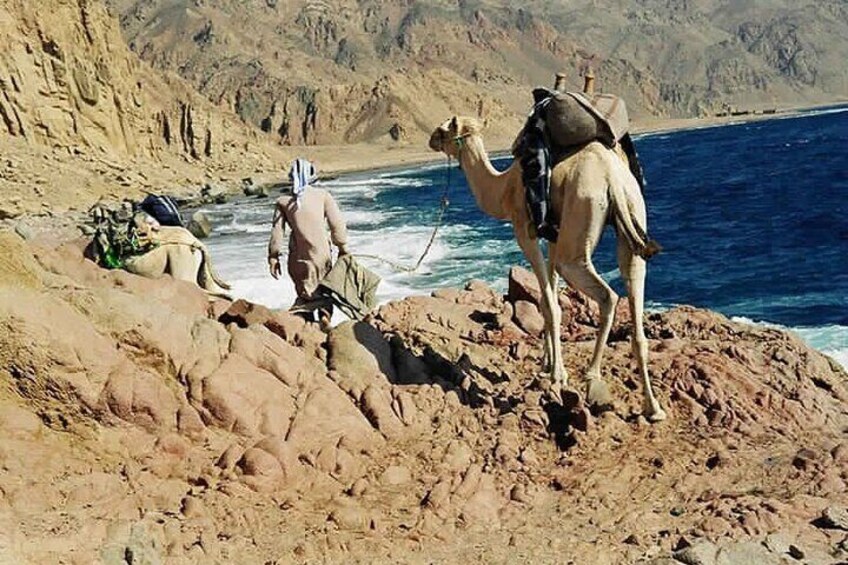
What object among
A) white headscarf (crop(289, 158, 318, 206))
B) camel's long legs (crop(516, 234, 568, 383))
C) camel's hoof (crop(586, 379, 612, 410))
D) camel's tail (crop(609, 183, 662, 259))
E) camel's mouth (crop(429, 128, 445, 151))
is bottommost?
camel's hoof (crop(586, 379, 612, 410))

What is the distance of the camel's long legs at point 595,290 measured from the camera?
666 centimetres

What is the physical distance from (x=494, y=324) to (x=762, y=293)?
492 inches

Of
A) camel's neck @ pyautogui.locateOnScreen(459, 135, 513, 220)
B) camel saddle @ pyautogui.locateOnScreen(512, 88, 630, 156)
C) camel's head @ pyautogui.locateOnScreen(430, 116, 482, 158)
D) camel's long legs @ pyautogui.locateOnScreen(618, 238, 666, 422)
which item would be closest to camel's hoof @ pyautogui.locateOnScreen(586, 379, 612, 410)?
camel's long legs @ pyautogui.locateOnScreen(618, 238, 666, 422)

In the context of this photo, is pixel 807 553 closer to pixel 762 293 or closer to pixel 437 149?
pixel 437 149

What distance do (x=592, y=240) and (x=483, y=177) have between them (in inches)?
55.8

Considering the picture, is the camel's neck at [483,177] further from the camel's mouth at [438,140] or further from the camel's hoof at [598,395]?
the camel's hoof at [598,395]

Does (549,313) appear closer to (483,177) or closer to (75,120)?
(483,177)

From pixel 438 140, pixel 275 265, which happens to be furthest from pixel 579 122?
pixel 275 265

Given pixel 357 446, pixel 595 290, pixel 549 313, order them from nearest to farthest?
1. pixel 357 446
2. pixel 595 290
3. pixel 549 313

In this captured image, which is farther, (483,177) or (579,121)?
(483,177)

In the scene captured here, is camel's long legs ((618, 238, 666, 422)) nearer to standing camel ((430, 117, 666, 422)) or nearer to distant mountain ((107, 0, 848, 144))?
standing camel ((430, 117, 666, 422))

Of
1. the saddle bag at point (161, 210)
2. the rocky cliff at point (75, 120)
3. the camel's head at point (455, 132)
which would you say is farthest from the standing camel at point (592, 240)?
the rocky cliff at point (75, 120)

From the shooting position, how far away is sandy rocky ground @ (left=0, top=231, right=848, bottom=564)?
4.96 metres

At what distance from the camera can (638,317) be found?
6.48 metres
